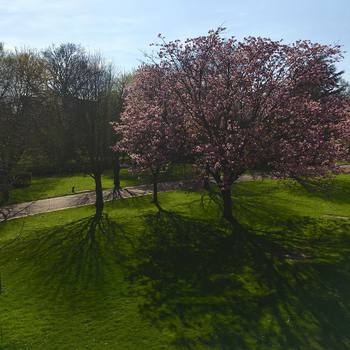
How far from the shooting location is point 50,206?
90.2ft

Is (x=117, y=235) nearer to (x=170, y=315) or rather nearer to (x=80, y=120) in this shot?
(x=170, y=315)

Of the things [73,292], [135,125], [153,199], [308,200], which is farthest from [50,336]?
[308,200]

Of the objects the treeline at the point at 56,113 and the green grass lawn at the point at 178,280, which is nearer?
the green grass lawn at the point at 178,280

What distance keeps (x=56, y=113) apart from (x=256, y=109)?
2023 centimetres

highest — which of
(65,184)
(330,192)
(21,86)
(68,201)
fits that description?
(21,86)

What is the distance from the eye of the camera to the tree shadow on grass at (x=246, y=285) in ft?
36.5

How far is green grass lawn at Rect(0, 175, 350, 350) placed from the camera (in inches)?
443

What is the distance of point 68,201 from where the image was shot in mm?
29219

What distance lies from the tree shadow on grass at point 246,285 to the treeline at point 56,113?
7.06 metres

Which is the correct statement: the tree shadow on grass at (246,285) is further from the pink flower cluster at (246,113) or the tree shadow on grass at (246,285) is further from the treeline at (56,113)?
the treeline at (56,113)

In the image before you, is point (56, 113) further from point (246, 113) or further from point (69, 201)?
point (246, 113)

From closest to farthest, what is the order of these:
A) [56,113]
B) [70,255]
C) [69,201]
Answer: [70,255] < [69,201] < [56,113]

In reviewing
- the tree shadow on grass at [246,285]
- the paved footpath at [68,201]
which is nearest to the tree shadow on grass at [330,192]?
the tree shadow on grass at [246,285]

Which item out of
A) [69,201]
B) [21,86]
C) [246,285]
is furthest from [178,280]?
[21,86]
